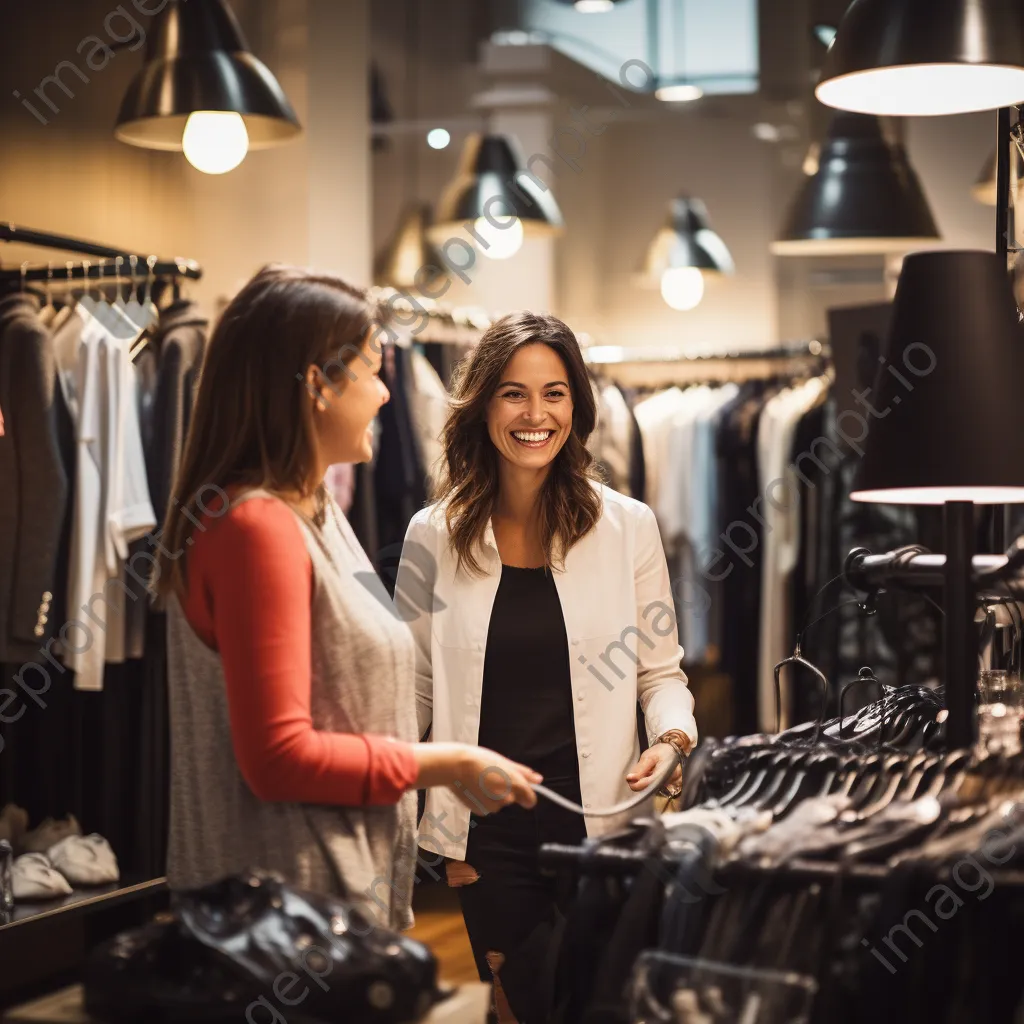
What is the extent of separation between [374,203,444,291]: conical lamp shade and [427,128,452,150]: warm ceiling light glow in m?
0.44

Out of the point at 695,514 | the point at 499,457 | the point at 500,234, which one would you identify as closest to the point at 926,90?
the point at 499,457

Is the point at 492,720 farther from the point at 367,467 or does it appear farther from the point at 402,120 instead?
the point at 402,120

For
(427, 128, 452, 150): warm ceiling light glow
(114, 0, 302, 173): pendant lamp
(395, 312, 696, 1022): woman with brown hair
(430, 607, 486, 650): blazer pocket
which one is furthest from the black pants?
(427, 128, 452, 150): warm ceiling light glow

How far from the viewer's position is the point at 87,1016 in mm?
1548

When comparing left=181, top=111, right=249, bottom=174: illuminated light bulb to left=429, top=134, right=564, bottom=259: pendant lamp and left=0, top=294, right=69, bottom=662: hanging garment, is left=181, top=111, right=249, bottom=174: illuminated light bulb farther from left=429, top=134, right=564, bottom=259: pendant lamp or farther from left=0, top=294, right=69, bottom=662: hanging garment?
left=429, top=134, right=564, bottom=259: pendant lamp

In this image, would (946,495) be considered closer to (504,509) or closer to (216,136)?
(504,509)

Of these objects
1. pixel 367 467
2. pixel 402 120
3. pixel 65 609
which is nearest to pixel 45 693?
pixel 65 609

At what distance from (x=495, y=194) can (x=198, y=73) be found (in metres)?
2.16

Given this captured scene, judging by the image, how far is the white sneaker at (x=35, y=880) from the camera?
3807 millimetres

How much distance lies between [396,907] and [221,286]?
13.2 feet

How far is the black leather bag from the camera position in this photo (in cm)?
149

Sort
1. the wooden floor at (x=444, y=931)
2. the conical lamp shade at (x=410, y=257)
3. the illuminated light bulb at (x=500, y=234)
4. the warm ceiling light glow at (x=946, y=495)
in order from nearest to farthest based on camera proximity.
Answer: the warm ceiling light glow at (x=946, y=495) → the wooden floor at (x=444, y=931) → the illuminated light bulb at (x=500, y=234) → the conical lamp shade at (x=410, y=257)

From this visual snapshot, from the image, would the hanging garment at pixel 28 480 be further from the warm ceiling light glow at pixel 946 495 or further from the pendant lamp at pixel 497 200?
the warm ceiling light glow at pixel 946 495

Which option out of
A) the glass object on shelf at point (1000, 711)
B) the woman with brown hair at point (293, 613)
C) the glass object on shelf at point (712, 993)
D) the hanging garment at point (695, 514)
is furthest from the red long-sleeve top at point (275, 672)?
Result: the hanging garment at point (695, 514)
